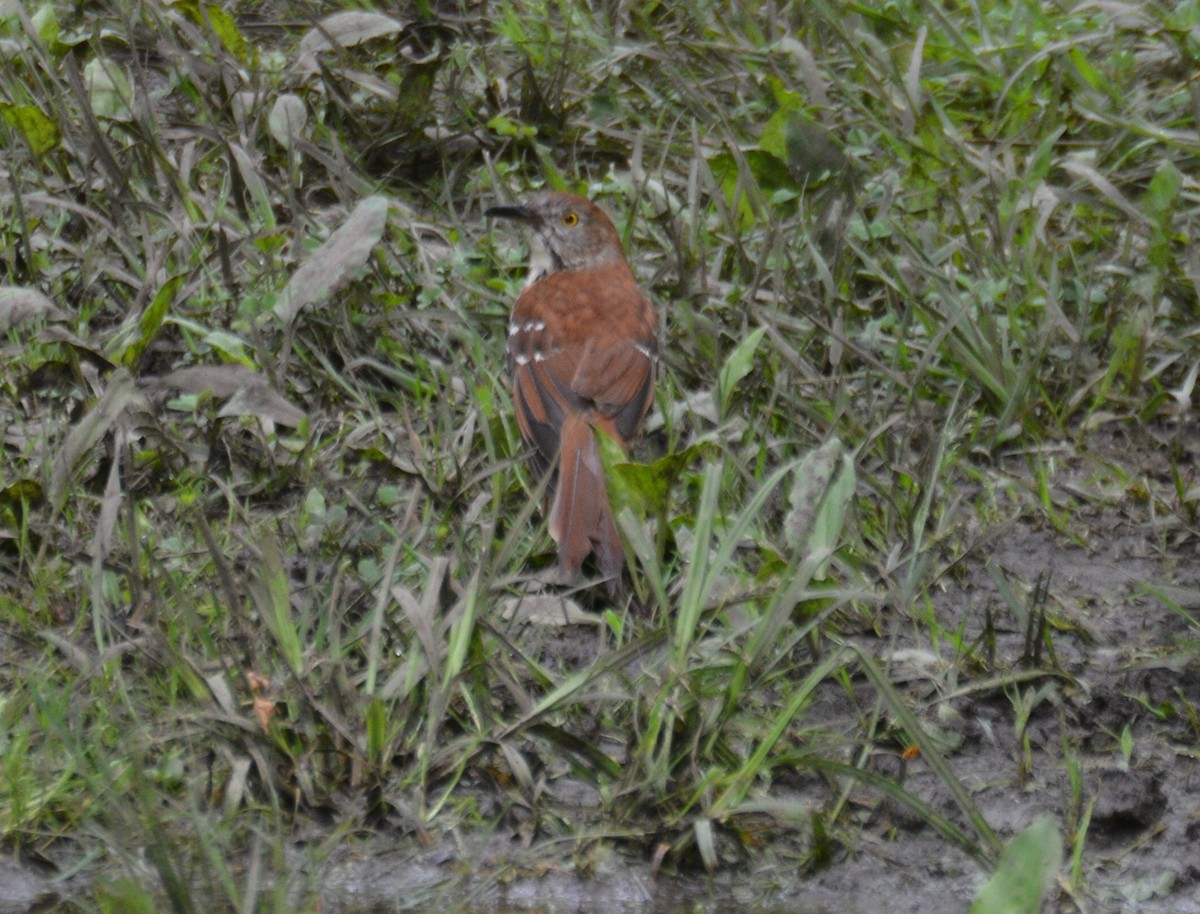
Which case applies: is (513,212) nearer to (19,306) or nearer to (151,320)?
(151,320)

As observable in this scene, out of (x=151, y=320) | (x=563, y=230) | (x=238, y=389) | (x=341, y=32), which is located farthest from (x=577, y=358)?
(x=341, y=32)

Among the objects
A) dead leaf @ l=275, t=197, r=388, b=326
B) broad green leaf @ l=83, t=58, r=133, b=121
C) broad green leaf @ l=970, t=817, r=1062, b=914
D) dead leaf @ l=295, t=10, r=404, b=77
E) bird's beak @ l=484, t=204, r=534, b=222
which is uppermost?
broad green leaf @ l=83, t=58, r=133, b=121

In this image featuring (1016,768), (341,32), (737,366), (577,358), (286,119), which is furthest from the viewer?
(341,32)

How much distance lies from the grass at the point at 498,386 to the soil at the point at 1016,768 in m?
0.06

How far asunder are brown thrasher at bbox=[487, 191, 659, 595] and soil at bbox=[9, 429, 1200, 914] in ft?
1.25

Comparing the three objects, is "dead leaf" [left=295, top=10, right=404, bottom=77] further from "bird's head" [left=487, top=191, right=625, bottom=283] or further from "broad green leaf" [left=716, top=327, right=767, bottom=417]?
"broad green leaf" [left=716, top=327, right=767, bottom=417]

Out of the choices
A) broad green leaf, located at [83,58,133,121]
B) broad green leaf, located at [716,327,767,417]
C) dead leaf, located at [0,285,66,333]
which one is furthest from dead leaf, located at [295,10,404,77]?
broad green leaf, located at [716,327,767,417]

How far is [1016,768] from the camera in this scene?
3.57 meters

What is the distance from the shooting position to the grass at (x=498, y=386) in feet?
10.9

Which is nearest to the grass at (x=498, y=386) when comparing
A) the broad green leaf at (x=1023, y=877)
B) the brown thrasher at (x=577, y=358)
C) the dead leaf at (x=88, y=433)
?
the dead leaf at (x=88, y=433)

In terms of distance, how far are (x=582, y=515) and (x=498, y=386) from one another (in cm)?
91

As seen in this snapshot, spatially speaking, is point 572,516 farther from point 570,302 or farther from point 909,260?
point 909,260

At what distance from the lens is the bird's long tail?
4191 mm

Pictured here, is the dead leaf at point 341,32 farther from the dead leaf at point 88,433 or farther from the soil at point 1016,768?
the soil at point 1016,768
